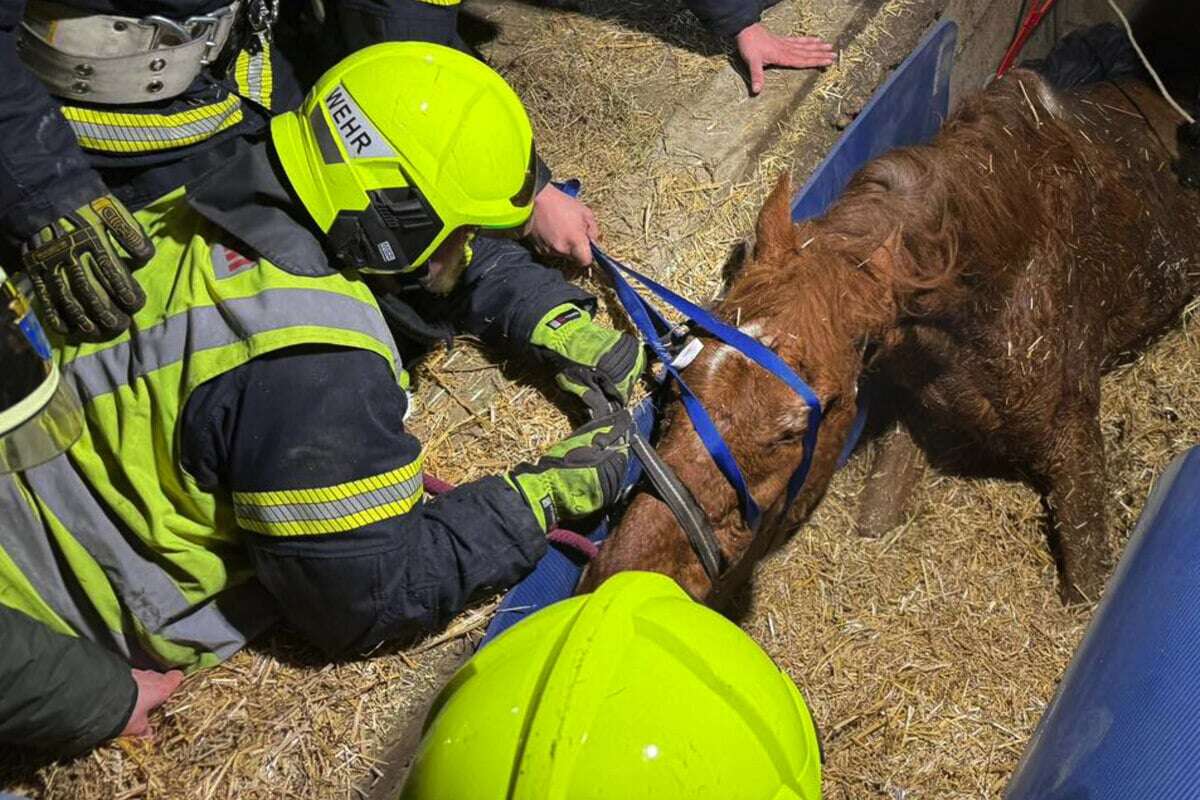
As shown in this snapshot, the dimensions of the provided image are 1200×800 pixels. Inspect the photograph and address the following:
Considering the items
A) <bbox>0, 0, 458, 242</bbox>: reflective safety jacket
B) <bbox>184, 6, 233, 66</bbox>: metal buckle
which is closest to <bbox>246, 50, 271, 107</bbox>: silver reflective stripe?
<bbox>0, 0, 458, 242</bbox>: reflective safety jacket

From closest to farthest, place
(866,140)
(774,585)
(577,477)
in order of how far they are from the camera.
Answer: (577,477) → (774,585) → (866,140)

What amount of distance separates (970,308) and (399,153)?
88.3 inches

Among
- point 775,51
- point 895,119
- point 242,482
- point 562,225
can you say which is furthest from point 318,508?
point 895,119

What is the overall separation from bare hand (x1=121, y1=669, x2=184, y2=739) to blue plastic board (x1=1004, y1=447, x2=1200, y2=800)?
7.55ft

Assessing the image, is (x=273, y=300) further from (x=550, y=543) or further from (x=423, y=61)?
(x=550, y=543)

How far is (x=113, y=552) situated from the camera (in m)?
3.00

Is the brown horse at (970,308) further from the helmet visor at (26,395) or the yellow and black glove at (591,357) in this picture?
the helmet visor at (26,395)

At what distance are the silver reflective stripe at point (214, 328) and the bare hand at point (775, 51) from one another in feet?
8.08

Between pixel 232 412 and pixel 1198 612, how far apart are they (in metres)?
2.38

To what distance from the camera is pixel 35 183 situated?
3.11 metres

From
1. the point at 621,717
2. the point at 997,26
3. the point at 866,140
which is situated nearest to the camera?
the point at 621,717

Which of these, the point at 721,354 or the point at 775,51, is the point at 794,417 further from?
the point at 775,51

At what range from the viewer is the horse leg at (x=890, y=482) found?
15.3 feet

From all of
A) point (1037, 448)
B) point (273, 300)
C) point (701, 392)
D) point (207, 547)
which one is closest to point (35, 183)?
point (273, 300)
